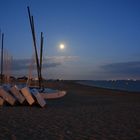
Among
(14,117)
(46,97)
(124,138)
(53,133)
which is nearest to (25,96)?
(14,117)

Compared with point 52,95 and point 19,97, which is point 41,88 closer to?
point 52,95

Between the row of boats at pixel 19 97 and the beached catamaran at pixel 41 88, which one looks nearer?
the row of boats at pixel 19 97

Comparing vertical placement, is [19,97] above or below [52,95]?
above

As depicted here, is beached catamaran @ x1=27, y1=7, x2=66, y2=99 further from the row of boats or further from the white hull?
the row of boats

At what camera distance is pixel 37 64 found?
25.6 m

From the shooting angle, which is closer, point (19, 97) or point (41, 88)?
point (19, 97)

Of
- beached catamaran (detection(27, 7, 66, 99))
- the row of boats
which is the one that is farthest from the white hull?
the row of boats

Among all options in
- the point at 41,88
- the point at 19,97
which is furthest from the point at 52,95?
the point at 19,97

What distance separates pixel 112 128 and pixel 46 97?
1271cm

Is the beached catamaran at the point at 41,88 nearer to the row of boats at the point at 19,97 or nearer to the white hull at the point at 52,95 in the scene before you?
the white hull at the point at 52,95

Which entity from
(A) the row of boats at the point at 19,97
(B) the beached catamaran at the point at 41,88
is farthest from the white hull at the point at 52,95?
(A) the row of boats at the point at 19,97

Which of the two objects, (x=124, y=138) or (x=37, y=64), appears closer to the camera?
(x=124, y=138)

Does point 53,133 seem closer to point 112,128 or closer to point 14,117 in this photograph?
point 112,128

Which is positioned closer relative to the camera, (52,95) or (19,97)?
(19,97)
